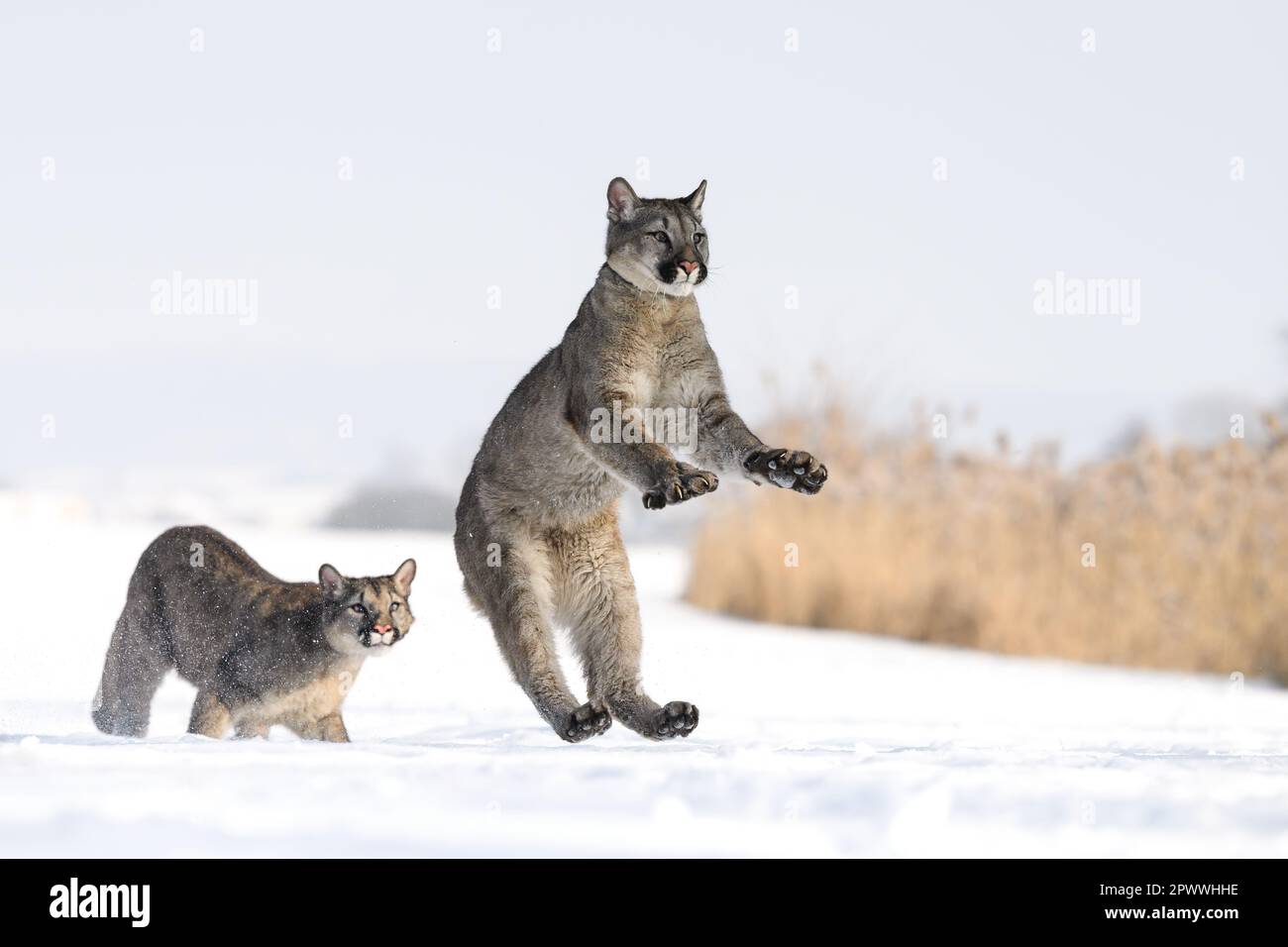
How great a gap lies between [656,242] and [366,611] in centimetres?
197

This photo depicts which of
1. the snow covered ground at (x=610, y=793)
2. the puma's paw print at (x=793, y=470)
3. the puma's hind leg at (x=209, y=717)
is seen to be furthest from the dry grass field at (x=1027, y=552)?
the puma's paw print at (x=793, y=470)

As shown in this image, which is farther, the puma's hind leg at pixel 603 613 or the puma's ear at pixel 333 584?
the puma's ear at pixel 333 584

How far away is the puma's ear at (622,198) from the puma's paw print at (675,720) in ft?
6.19

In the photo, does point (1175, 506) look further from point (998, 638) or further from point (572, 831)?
point (572, 831)

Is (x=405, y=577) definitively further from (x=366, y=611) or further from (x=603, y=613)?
(x=603, y=613)

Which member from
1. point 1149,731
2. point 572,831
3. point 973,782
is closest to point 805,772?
point 973,782

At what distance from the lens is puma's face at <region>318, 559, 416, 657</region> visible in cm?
633

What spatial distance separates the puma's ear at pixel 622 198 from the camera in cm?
591

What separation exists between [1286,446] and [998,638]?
8.98 ft

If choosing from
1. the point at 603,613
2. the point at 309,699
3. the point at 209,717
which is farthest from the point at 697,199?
the point at 209,717

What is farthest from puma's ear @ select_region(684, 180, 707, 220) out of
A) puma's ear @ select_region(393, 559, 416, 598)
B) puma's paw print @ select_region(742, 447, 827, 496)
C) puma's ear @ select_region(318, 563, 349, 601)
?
puma's ear @ select_region(318, 563, 349, 601)

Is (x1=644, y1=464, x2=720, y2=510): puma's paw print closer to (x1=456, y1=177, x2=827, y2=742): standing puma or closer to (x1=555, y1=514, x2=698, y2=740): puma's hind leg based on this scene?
(x1=456, y1=177, x2=827, y2=742): standing puma

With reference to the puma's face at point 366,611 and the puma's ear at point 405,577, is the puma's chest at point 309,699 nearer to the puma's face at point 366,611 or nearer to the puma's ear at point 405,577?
the puma's face at point 366,611

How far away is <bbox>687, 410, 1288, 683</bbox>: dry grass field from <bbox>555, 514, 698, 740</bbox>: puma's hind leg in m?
6.36
